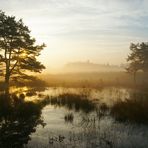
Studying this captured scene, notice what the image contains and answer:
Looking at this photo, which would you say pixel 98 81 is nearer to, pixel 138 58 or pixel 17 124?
pixel 138 58

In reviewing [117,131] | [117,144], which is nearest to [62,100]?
[117,131]

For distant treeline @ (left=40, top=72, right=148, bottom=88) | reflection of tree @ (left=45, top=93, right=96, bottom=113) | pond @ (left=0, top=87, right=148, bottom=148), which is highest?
distant treeline @ (left=40, top=72, right=148, bottom=88)

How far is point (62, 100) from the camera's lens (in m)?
30.7

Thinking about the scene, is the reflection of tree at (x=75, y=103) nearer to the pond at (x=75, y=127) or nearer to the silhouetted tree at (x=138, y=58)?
the pond at (x=75, y=127)

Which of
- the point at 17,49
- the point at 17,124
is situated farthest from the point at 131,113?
the point at 17,49

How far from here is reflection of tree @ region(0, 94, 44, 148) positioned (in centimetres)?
1485

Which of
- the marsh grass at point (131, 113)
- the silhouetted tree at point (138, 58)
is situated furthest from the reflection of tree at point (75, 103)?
the silhouetted tree at point (138, 58)

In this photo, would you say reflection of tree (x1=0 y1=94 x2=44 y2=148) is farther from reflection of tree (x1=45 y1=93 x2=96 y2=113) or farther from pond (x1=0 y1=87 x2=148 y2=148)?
reflection of tree (x1=45 y1=93 x2=96 y2=113)

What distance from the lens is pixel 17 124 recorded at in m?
18.7

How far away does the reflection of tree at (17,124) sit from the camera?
48.7ft

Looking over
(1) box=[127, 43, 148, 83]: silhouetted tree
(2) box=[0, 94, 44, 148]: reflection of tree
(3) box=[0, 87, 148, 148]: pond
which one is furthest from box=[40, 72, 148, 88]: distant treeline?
(3) box=[0, 87, 148, 148]: pond

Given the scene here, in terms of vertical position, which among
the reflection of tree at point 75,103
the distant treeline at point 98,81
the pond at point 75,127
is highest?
the distant treeline at point 98,81

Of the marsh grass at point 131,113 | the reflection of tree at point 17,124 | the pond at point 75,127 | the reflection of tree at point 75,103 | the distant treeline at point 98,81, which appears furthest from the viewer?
the distant treeline at point 98,81

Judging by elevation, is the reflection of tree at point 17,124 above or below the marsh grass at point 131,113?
below
